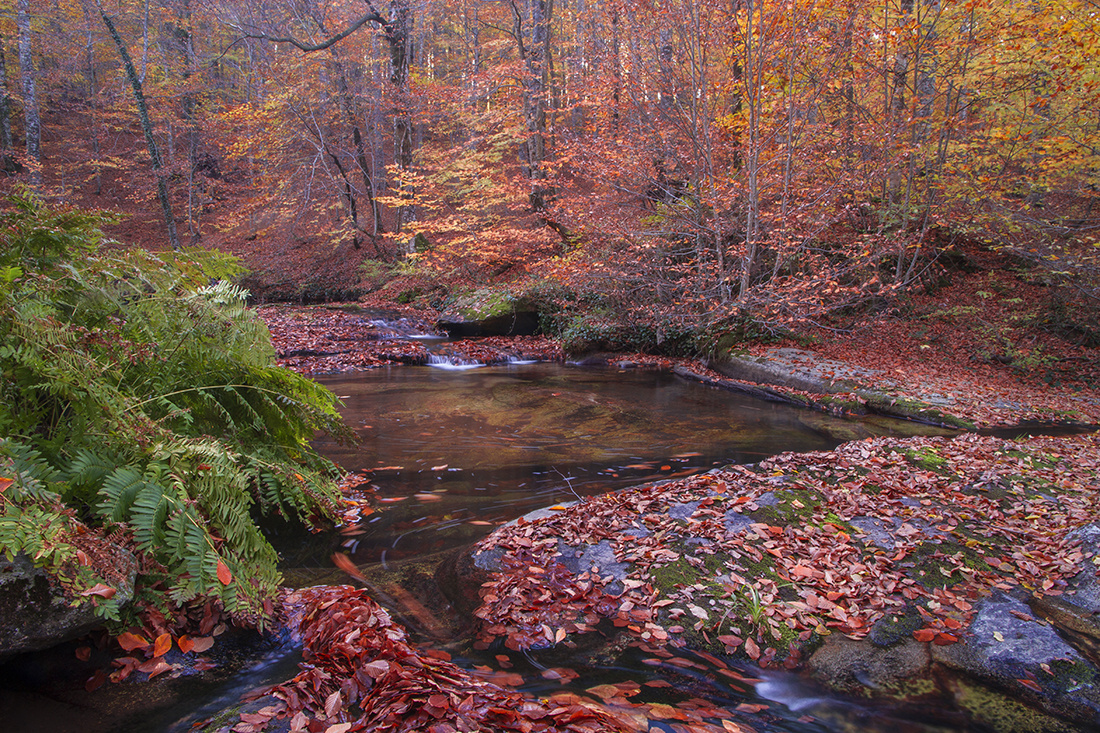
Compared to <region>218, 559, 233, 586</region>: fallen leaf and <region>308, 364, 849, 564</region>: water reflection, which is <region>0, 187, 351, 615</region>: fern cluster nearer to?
<region>218, 559, 233, 586</region>: fallen leaf

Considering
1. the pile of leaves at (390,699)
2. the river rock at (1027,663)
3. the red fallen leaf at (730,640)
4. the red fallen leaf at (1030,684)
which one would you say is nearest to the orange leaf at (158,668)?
the pile of leaves at (390,699)

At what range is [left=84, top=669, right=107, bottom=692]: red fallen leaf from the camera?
2.32 m

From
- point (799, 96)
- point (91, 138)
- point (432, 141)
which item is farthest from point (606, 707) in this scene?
point (91, 138)

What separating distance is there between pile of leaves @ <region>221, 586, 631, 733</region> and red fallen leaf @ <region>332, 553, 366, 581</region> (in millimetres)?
989

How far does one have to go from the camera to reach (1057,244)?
40.3 ft

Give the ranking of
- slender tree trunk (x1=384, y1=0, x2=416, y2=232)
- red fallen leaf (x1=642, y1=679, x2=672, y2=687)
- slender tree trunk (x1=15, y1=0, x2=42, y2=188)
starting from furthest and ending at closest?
1. slender tree trunk (x1=15, y1=0, x2=42, y2=188)
2. slender tree trunk (x1=384, y1=0, x2=416, y2=232)
3. red fallen leaf (x1=642, y1=679, x2=672, y2=687)

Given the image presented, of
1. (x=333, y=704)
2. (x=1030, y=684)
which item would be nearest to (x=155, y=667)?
(x=333, y=704)

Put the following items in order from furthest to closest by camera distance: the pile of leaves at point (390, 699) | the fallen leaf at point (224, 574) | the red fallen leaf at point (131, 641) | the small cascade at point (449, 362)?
the small cascade at point (449, 362) → the fallen leaf at point (224, 574) → the red fallen leaf at point (131, 641) → the pile of leaves at point (390, 699)

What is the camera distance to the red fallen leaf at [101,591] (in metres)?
2.26

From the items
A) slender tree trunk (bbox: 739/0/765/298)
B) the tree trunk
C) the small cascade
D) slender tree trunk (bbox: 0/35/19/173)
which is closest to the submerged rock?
slender tree trunk (bbox: 739/0/765/298)

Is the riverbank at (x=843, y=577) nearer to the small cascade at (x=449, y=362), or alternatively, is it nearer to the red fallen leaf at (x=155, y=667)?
the red fallen leaf at (x=155, y=667)

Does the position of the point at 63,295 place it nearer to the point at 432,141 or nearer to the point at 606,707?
the point at 606,707

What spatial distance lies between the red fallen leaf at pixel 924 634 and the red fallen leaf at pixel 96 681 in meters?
3.91

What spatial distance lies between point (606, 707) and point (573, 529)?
69.5 inches
